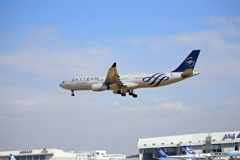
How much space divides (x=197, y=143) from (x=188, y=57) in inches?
1832

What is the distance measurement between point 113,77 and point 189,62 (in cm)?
1322

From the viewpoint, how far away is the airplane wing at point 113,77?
5437 cm

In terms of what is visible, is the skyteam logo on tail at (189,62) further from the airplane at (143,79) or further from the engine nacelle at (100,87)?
the engine nacelle at (100,87)

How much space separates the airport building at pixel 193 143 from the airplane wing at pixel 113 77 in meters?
40.6

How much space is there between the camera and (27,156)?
87125 millimetres

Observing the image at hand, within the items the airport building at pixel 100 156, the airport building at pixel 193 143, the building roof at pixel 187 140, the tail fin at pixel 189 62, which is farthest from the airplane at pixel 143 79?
the airport building at pixel 100 156

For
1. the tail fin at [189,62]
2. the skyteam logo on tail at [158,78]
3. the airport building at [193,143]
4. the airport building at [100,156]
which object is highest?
the tail fin at [189,62]

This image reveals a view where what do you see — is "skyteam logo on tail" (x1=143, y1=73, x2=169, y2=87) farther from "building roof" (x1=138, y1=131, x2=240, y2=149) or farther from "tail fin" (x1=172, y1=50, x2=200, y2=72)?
"building roof" (x1=138, y1=131, x2=240, y2=149)

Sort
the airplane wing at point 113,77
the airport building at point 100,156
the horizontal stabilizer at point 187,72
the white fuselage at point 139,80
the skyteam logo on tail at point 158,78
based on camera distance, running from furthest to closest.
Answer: the airport building at point 100,156 → the skyteam logo on tail at point 158,78 → the white fuselage at point 139,80 → the horizontal stabilizer at point 187,72 → the airplane wing at point 113,77

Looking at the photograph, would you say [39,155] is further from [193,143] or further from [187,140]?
[193,143]

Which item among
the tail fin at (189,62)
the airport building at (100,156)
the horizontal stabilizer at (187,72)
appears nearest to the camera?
the horizontal stabilizer at (187,72)

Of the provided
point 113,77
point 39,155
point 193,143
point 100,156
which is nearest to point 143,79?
point 113,77

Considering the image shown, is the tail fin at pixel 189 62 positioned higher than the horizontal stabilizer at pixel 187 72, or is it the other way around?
the tail fin at pixel 189 62

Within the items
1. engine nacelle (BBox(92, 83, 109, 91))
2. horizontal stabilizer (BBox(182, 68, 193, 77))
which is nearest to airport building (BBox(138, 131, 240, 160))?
engine nacelle (BBox(92, 83, 109, 91))
